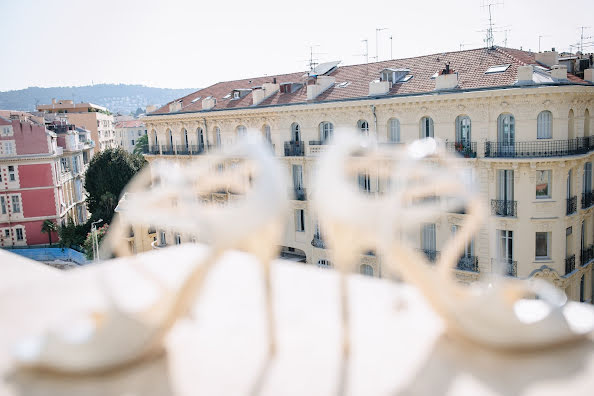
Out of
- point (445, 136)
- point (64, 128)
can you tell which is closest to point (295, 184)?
point (445, 136)

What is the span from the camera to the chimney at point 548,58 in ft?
78.1

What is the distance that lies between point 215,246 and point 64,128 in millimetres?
49213

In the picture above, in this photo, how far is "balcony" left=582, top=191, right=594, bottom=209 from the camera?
71.9ft

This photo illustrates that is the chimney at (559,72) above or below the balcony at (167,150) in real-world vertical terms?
above

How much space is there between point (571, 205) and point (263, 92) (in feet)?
52.2

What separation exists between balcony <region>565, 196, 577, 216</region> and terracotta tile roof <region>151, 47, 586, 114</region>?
174 inches

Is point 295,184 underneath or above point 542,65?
underneath

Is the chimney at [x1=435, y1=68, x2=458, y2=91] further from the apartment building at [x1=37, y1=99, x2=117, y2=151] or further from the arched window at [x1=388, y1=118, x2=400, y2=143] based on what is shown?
the apartment building at [x1=37, y1=99, x2=117, y2=151]

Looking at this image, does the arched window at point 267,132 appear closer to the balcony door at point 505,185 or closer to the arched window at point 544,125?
the balcony door at point 505,185

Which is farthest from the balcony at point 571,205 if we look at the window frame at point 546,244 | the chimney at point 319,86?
the chimney at point 319,86

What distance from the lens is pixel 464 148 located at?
20938 mm

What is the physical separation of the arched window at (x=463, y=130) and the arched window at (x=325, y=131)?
6140mm

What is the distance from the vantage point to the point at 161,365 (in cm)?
627

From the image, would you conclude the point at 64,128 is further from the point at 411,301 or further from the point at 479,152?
the point at 411,301
